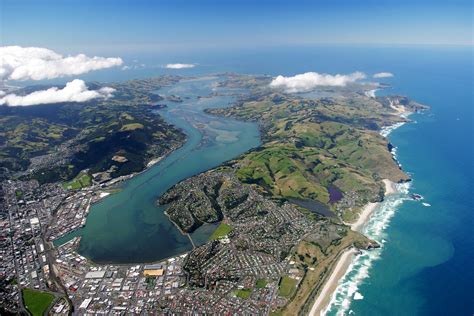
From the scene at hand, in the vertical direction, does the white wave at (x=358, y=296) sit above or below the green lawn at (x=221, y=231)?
below

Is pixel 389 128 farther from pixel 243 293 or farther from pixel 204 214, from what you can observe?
pixel 243 293

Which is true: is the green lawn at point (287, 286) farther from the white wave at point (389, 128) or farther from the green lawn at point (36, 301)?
the white wave at point (389, 128)

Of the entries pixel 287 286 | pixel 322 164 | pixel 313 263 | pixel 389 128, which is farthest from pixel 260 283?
pixel 389 128

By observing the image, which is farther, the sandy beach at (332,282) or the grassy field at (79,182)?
the grassy field at (79,182)

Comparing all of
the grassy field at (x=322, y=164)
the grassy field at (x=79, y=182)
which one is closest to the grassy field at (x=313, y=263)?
the grassy field at (x=322, y=164)

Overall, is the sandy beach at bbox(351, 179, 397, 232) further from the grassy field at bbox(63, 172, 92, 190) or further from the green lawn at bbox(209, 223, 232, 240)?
the grassy field at bbox(63, 172, 92, 190)

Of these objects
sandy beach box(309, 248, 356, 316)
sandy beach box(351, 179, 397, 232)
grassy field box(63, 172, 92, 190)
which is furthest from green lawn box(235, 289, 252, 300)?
grassy field box(63, 172, 92, 190)
